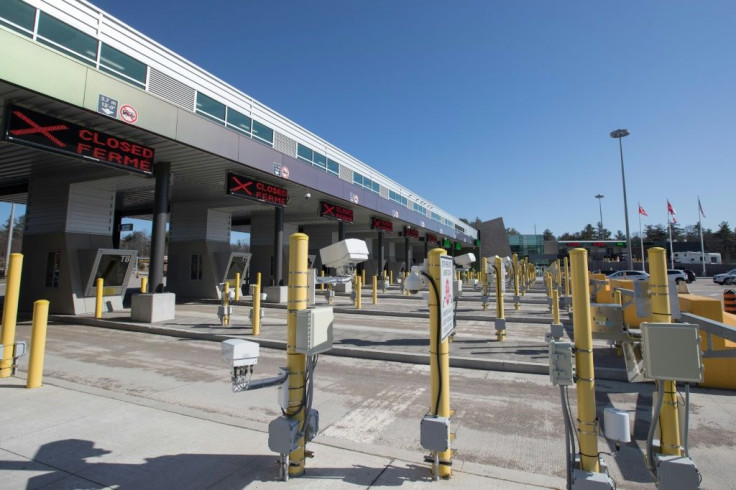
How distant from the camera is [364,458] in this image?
3.83 meters

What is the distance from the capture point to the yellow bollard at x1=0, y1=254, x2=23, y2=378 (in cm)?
628

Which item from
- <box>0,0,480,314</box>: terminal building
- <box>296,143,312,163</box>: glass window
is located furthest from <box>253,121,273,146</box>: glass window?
<box>296,143,312,163</box>: glass window

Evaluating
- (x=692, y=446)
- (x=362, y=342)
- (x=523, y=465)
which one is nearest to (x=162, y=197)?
(x=362, y=342)

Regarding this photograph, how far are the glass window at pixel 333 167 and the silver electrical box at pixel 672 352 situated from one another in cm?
2132

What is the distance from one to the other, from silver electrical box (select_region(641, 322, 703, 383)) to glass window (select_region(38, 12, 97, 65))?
1371 centimetres

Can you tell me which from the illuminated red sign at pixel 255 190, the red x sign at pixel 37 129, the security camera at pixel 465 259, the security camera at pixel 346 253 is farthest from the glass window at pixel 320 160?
the red x sign at pixel 37 129

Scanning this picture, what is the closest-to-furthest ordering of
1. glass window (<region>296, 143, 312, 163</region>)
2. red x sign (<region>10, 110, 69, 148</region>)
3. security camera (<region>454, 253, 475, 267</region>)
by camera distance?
red x sign (<region>10, 110, 69, 148</region>)
glass window (<region>296, 143, 312, 163</region>)
security camera (<region>454, 253, 475, 267</region>)

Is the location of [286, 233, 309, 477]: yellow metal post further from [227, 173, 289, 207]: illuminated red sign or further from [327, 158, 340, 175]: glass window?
[327, 158, 340, 175]: glass window

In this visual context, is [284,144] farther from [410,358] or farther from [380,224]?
[410,358]

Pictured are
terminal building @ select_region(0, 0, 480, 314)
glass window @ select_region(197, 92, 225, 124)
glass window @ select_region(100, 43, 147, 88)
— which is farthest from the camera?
glass window @ select_region(197, 92, 225, 124)

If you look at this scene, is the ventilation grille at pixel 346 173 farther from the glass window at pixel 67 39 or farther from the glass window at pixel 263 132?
the glass window at pixel 67 39

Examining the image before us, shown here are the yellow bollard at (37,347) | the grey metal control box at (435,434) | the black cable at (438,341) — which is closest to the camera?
the grey metal control box at (435,434)

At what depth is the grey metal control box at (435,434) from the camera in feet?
10.6

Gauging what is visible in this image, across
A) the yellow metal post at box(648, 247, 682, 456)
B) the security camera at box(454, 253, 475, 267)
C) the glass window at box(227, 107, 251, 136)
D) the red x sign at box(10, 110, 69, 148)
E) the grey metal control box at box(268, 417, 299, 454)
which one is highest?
the glass window at box(227, 107, 251, 136)
